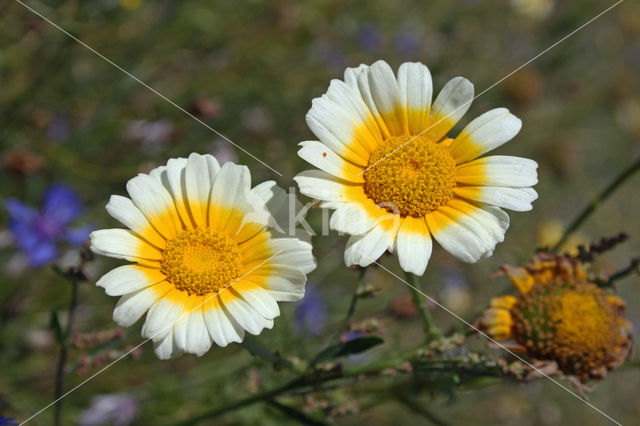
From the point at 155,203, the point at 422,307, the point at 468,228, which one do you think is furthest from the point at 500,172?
the point at 155,203

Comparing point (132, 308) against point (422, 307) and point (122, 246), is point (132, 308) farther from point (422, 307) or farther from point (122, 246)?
point (422, 307)

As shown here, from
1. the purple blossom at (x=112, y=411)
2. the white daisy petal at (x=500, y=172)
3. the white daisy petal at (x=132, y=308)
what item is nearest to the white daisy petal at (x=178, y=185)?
the white daisy petal at (x=132, y=308)

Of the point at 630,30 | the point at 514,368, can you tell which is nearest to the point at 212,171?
the point at 514,368

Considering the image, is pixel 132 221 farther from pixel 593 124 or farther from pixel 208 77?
pixel 593 124

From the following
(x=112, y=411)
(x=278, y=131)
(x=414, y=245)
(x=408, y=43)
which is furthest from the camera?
(x=408, y=43)

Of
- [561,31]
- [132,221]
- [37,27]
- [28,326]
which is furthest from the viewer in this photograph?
[561,31]

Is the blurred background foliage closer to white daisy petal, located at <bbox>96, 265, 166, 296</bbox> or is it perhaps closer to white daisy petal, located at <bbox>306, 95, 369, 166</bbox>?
white daisy petal, located at <bbox>96, 265, 166, 296</bbox>

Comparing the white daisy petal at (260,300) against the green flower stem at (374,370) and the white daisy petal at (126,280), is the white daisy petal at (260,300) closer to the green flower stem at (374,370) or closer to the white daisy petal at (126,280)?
the white daisy petal at (126,280)
